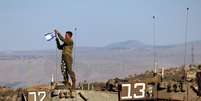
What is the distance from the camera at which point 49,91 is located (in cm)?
2798

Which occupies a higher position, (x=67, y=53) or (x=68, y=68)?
(x=67, y=53)

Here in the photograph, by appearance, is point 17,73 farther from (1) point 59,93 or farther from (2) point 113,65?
(1) point 59,93

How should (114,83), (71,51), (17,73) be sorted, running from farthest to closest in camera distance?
(17,73)
(114,83)
(71,51)

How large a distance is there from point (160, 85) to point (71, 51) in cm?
465

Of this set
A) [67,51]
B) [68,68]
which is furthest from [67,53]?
[68,68]

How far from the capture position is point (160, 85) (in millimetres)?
30000

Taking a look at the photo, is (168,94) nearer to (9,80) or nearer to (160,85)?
(160,85)

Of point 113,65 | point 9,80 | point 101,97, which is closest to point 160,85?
point 101,97

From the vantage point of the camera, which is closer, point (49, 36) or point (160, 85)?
point (49, 36)

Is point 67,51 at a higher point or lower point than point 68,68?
higher

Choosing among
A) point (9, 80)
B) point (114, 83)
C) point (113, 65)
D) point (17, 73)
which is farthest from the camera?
point (113, 65)

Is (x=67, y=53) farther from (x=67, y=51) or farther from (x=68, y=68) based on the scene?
(x=68, y=68)

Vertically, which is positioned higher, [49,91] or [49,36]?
[49,36]

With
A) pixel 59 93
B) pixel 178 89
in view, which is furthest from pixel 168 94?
pixel 59 93
